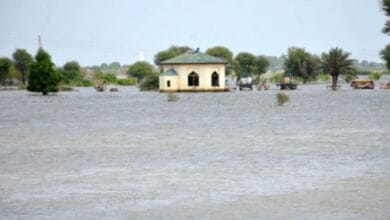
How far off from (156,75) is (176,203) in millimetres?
91300

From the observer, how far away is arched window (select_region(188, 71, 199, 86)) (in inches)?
3310

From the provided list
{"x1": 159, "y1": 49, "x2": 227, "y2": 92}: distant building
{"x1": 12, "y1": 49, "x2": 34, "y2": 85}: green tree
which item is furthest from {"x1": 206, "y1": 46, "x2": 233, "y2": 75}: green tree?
{"x1": 159, "y1": 49, "x2": 227, "y2": 92}: distant building

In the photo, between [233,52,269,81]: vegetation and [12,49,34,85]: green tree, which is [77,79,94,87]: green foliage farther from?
[233,52,269,81]: vegetation

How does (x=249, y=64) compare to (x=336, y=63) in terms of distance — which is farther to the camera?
(x=249, y=64)

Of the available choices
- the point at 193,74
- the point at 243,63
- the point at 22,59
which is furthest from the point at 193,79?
the point at 22,59

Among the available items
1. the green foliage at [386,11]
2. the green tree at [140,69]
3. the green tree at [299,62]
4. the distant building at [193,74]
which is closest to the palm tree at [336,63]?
the distant building at [193,74]

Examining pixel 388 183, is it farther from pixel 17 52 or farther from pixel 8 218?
pixel 17 52

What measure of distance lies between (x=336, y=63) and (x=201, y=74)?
641 inches

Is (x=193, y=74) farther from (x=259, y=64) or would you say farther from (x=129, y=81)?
(x=129, y=81)

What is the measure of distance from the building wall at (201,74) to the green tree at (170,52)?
1468 inches

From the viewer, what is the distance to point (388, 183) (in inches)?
527

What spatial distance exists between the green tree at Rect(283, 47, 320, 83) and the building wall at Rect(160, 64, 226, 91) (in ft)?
126

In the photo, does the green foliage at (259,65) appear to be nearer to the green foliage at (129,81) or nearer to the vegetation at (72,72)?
the vegetation at (72,72)

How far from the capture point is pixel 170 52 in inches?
4948
